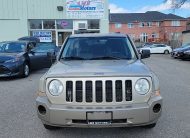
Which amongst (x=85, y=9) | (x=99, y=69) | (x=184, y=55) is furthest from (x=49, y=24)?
(x=99, y=69)

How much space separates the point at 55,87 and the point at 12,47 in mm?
8148

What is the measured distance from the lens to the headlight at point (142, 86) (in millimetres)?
3941

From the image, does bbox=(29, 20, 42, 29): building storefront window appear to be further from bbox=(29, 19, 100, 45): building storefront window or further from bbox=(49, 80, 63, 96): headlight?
bbox=(49, 80, 63, 96): headlight

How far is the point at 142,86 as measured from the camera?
3979mm

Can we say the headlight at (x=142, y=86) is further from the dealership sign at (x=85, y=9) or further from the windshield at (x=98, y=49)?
the dealership sign at (x=85, y=9)

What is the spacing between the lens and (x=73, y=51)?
5.48m

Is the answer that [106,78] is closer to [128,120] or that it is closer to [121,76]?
[121,76]

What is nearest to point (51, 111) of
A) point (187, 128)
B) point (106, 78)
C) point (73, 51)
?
point (106, 78)

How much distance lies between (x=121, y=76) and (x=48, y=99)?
3.76 feet

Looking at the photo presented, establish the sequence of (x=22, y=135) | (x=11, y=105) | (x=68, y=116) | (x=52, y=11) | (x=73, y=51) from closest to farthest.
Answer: (x=68, y=116)
(x=22, y=135)
(x=73, y=51)
(x=11, y=105)
(x=52, y=11)

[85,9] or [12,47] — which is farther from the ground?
[85,9]

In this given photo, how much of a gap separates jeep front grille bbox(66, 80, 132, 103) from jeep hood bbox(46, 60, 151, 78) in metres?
0.12

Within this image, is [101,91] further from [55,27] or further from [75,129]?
[55,27]

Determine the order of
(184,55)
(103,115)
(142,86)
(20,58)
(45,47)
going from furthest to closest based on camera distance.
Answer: (184,55)
(45,47)
(20,58)
(142,86)
(103,115)
